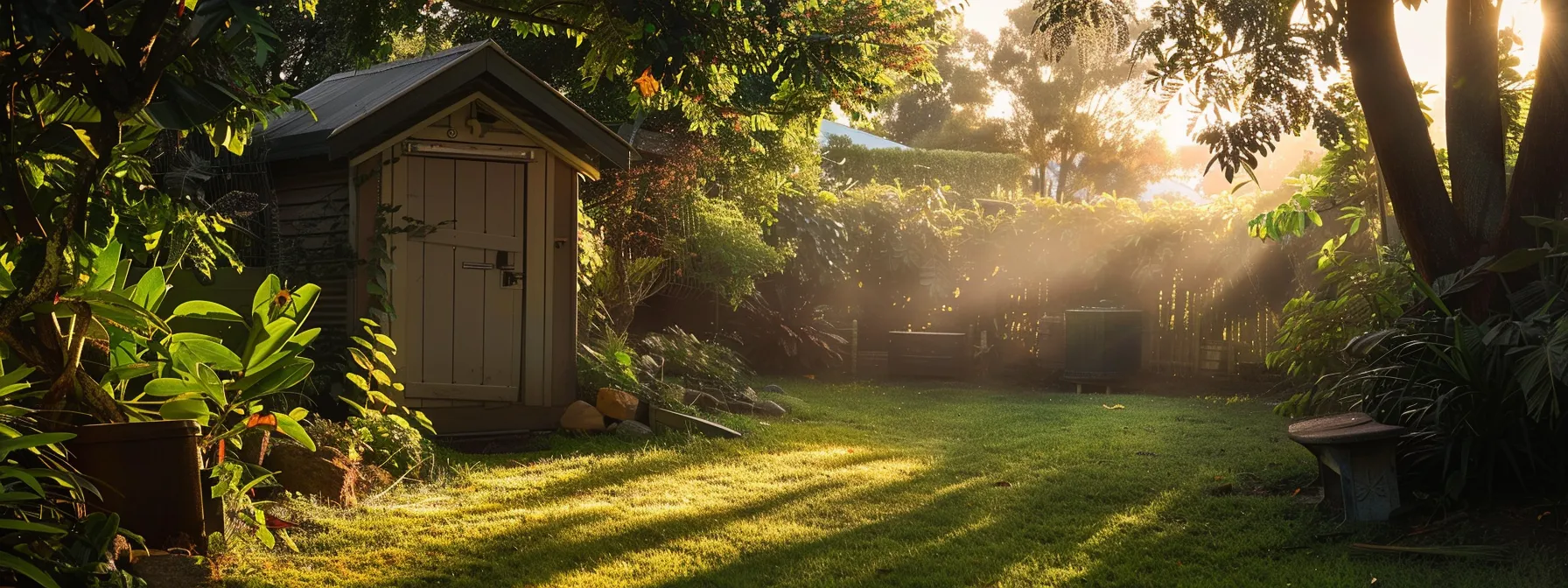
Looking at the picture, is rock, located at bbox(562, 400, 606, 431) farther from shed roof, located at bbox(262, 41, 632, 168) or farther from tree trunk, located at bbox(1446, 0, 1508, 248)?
tree trunk, located at bbox(1446, 0, 1508, 248)

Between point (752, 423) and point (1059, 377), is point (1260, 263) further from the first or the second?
point (752, 423)

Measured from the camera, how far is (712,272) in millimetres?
12672

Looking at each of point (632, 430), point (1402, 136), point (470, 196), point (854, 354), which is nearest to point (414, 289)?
point (470, 196)

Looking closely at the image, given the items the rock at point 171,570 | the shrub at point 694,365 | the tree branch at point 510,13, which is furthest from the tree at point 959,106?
the rock at point 171,570

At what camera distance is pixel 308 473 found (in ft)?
18.0

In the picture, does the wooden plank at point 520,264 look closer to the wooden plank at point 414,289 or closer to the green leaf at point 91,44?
the wooden plank at point 414,289

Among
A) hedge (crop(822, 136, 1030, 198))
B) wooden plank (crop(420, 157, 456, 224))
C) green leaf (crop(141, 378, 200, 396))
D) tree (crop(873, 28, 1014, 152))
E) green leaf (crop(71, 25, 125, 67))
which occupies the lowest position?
green leaf (crop(141, 378, 200, 396))

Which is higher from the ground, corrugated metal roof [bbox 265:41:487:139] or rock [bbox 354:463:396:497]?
corrugated metal roof [bbox 265:41:487:139]

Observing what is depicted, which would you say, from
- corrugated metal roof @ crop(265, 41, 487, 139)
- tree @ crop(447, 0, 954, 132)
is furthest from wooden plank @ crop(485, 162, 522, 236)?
tree @ crop(447, 0, 954, 132)

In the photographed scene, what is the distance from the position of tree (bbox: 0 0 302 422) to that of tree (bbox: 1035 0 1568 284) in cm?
406

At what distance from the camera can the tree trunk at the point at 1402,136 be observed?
5.71 meters

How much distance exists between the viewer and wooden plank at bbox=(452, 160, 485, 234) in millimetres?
8359

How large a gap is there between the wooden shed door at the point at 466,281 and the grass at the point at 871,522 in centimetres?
92

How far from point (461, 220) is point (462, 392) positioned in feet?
4.16
